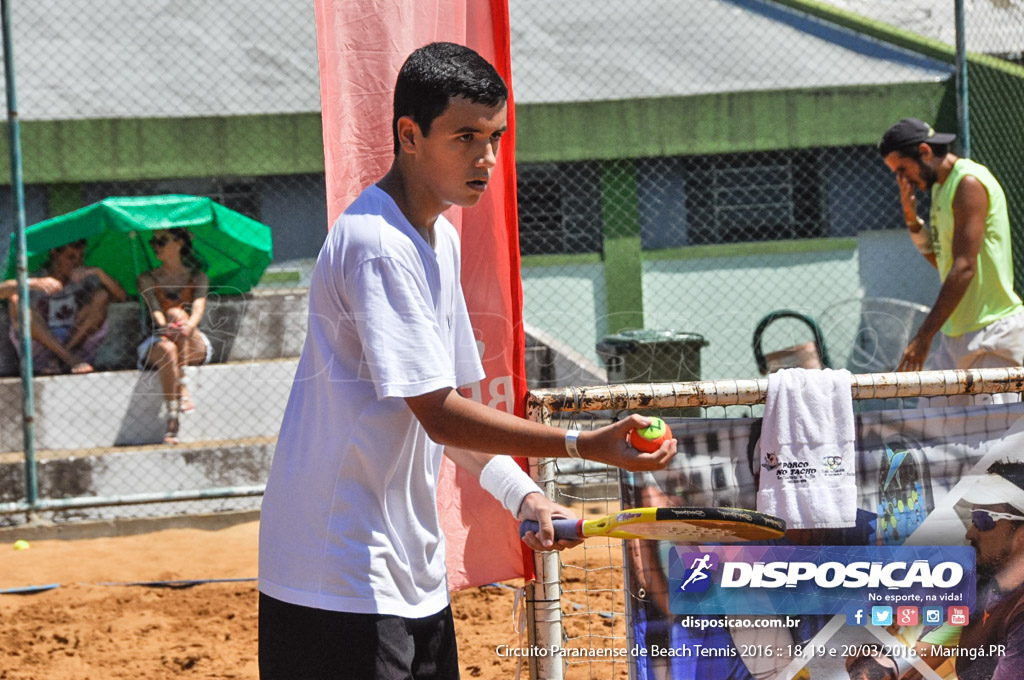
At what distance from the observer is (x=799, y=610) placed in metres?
3.20

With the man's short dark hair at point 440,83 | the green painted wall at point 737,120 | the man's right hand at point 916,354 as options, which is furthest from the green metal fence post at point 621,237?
the man's short dark hair at point 440,83

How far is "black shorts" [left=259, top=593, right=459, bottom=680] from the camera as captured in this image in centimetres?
209

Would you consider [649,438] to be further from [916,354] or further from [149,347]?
[149,347]

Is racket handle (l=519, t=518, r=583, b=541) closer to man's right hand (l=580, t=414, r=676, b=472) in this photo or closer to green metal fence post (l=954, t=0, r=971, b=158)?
man's right hand (l=580, t=414, r=676, b=472)

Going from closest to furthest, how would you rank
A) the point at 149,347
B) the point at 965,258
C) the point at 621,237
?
the point at 965,258 → the point at 149,347 → the point at 621,237

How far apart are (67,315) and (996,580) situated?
6806mm

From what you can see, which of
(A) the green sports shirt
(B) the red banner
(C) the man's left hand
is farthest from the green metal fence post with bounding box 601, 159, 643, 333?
(C) the man's left hand

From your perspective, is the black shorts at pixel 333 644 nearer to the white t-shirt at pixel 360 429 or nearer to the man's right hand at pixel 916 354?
the white t-shirt at pixel 360 429

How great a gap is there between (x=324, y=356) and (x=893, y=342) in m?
8.57

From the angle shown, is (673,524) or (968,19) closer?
(673,524)

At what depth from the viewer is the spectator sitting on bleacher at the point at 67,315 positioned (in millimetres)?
7762

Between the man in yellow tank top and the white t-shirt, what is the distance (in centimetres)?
375

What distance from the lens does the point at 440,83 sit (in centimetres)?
215

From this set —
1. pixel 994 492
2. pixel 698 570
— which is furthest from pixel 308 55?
pixel 994 492
